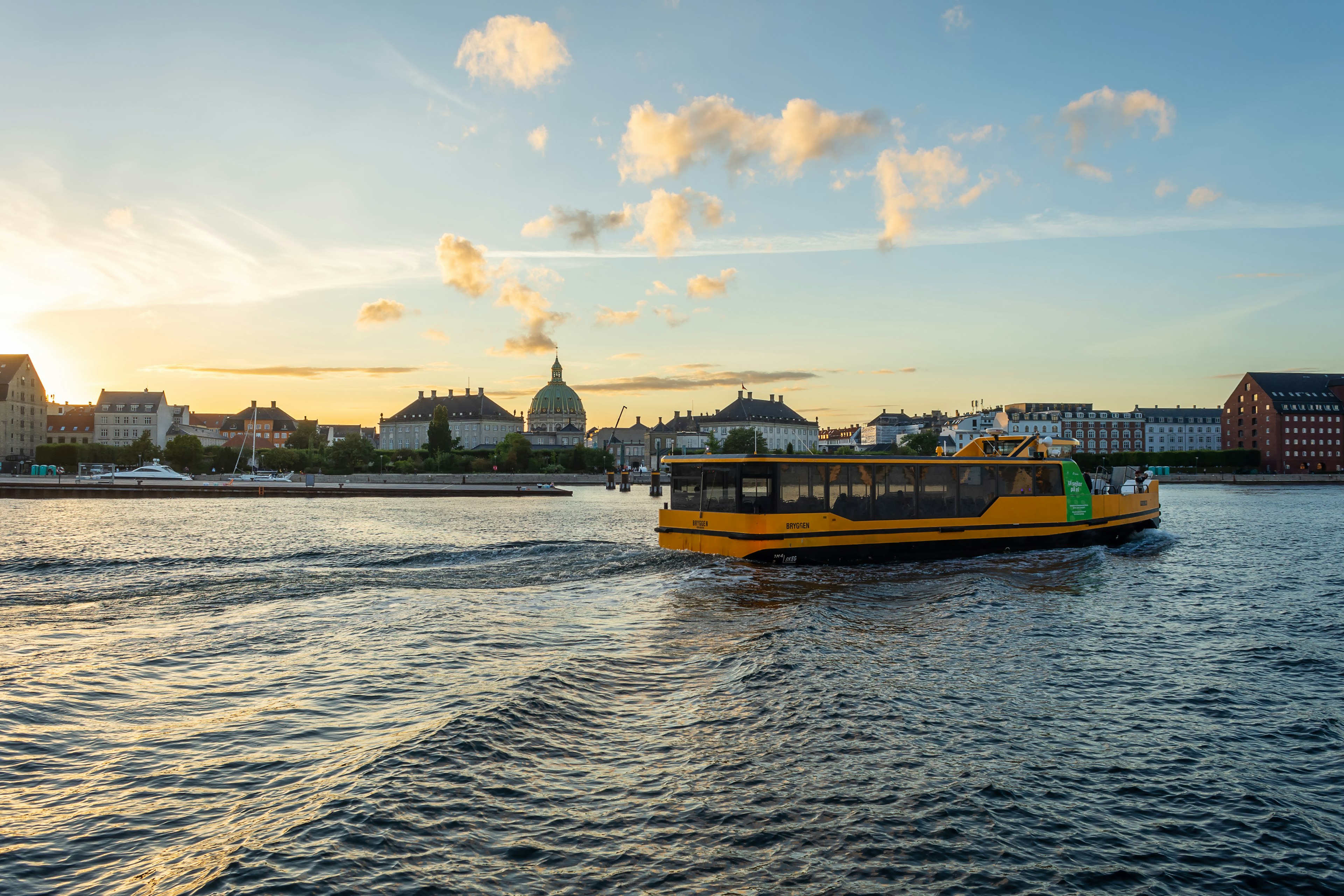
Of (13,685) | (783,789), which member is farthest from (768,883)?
(13,685)

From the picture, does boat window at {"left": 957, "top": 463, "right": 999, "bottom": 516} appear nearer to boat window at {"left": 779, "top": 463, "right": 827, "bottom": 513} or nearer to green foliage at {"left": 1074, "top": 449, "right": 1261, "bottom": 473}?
boat window at {"left": 779, "top": 463, "right": 827, "bottom": 513}

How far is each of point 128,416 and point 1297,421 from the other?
23488 cm

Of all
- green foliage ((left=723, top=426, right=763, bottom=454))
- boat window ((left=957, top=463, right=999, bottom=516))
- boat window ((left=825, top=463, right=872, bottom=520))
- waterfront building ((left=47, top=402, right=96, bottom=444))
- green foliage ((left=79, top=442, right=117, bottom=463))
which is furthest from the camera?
green foliage ((left=723, top=426, right=763, bottom=454))

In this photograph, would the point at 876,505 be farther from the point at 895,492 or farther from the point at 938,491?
the point at 938,491

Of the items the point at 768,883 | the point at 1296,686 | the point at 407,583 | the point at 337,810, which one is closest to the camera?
the point at 768,883

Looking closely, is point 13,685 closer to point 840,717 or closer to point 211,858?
point 211,858

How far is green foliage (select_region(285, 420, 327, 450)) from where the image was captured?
481 ft

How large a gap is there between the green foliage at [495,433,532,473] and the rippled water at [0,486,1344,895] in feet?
376

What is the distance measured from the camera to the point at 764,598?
1930 cm

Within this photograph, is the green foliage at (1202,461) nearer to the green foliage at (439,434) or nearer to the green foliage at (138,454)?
the green foliage at (439,434)

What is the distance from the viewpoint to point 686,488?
26672 mm

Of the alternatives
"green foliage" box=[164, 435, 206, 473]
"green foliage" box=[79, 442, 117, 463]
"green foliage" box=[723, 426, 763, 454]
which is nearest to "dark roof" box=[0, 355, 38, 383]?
"green foliage" box=[79, 442, 117, 463]

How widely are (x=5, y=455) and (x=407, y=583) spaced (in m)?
159

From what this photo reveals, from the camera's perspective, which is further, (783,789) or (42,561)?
(42,561)
